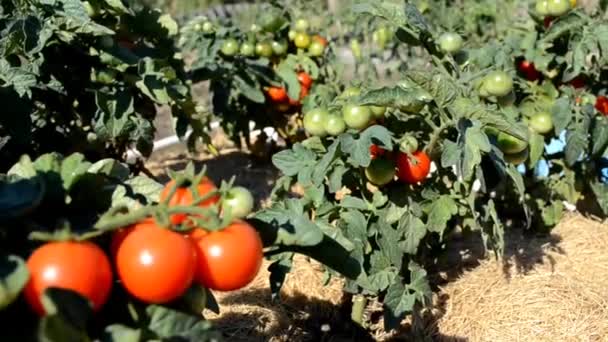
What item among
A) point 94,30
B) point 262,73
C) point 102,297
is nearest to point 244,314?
point 94,30

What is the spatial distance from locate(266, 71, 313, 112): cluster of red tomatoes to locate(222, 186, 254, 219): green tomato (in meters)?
2.60

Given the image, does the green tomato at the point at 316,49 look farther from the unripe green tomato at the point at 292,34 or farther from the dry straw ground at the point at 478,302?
the dry straw ground at the point at 478,302

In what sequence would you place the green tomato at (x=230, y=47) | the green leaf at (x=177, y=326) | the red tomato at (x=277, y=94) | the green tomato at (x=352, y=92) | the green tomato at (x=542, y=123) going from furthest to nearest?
1. the red tomato at (x=277, y=94)
2. the green tomato at (x=230, y=47)
3. the green tomato at (x=542, y=123)
4. the green tomato at (x=352, y=92)
5. the green leaf at (x=177, y=326)

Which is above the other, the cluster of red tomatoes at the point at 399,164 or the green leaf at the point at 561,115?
the cluster of red tomatoes at the point at 399,164

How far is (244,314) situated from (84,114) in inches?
38.6

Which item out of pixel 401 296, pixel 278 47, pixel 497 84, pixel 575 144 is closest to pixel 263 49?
pixel 278 47

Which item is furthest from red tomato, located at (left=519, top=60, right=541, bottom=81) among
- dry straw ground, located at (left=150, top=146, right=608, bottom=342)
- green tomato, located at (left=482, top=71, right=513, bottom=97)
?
green tomato, located at (left=482, top=71, right=513, bottom=97)

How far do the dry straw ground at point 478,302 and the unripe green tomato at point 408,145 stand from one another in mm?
677

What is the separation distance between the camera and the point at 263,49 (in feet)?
12.9

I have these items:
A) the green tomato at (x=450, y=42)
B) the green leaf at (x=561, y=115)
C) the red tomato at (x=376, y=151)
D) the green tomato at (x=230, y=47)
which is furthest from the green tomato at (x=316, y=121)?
the green tomato at (x=230, y=47)

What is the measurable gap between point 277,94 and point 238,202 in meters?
2.71

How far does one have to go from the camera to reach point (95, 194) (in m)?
1.45

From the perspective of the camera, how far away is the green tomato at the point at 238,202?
1.36m

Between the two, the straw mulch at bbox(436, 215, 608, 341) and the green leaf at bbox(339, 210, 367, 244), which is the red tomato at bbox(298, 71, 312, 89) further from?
the green leaf at bbox(339, 210, 367, 244)
